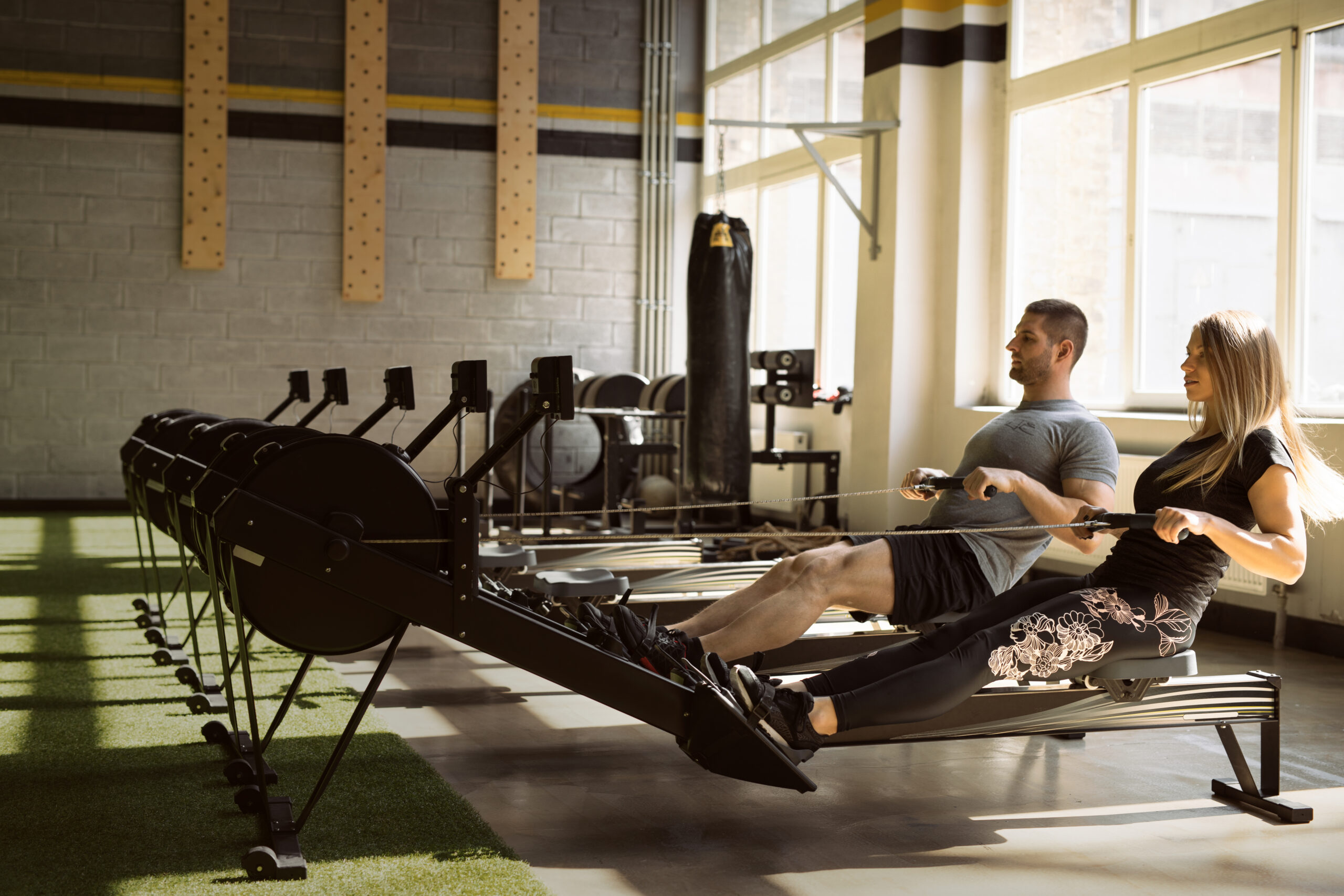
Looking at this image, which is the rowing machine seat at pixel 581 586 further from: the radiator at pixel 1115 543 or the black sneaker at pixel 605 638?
the radiator at pixel 1115 543

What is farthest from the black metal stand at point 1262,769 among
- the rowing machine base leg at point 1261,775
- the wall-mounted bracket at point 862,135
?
the wall-mounted bracket at point 862,135

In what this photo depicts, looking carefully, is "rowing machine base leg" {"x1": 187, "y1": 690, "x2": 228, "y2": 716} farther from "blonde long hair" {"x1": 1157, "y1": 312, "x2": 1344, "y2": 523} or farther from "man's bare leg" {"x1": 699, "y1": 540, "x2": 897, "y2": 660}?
"blonde long hair" {"x1": 1157, "y1": 312, "x2": 1344, "y2": 523}

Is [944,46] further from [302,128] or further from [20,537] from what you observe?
[20,537]

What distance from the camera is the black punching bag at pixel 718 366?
23.0ft

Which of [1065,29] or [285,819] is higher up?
[1065,29]

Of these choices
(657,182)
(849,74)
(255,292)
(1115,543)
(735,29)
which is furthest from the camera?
(657,182)

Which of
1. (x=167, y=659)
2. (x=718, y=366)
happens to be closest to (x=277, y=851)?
(x=167, y=659)

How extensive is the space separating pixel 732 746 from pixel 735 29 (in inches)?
331

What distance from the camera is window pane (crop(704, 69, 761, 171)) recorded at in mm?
9664

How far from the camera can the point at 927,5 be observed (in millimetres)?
7117

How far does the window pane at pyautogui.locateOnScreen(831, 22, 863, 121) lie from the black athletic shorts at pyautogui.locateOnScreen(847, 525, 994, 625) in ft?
18.7

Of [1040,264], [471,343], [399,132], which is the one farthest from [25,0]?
[1040,264]

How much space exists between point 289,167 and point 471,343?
1.86 m

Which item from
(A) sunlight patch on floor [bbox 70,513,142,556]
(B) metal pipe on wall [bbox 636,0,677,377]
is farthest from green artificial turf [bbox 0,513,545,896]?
(B) metal pipe on wall [bbox 636,0,677,377]
